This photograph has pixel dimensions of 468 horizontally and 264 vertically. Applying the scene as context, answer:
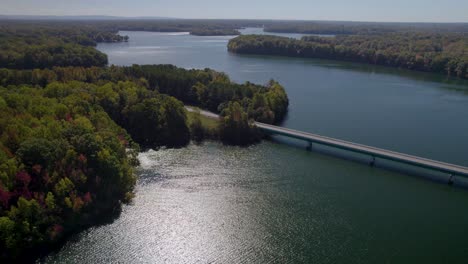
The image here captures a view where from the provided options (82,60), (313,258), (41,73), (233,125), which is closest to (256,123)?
(233,125)

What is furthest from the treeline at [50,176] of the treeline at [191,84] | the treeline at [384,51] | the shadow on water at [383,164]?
the treeline at [384,51]

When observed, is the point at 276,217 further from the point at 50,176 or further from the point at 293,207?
the point at 50,176

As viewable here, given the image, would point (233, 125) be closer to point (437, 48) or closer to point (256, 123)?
point (256, 123)

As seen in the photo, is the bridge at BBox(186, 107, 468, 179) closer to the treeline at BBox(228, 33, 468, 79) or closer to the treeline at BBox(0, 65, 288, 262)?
the treeline at BBox(0, 65, 288, 262)

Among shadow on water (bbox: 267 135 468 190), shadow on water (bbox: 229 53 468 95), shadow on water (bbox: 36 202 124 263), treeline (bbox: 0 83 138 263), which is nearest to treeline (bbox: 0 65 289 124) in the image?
shadow on water (bbox: 267 135 468 190)

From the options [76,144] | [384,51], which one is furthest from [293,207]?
[384,51]

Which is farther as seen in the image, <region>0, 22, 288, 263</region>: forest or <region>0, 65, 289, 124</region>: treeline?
<region>0, 65, 289, 124</region>: treeline
